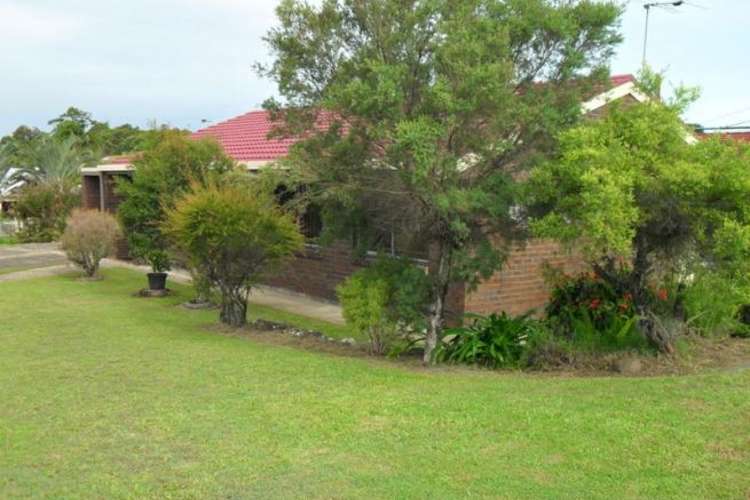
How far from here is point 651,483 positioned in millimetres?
4820

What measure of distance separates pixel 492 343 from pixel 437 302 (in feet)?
2.59

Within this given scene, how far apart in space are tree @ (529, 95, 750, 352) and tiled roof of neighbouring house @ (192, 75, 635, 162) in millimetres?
7942

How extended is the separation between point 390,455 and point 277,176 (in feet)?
14.7

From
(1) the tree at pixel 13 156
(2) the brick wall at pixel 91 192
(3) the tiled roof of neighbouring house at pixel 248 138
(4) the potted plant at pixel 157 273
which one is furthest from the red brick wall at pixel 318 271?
(1) the tree at pixel 13 156

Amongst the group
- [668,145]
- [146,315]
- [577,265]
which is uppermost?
[668,145]

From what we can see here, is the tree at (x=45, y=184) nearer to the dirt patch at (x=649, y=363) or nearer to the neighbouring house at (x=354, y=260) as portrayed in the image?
the neighbouring house at (x=354, y=260)

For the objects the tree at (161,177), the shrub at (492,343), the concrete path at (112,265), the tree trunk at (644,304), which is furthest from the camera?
the tree at (161,177)

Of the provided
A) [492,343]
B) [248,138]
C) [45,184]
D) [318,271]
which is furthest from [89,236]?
[45,184]

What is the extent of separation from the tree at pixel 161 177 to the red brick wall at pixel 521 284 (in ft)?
18.5

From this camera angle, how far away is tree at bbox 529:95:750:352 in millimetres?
7227

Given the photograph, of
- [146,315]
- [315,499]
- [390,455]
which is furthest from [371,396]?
[146,315]

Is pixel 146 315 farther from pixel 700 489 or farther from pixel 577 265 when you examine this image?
pixel 700 489

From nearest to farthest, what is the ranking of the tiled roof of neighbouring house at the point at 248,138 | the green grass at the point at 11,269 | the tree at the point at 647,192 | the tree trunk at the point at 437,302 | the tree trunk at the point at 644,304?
1. the tree at the point at 647,192
2. the tree trunk at the point at 644,304
3. the tree trunk at the point at 437,302
4. the tiled roof of neighbouring house at the point at 248,138
5. the green grass at the point at 11,269

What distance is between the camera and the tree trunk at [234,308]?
466 inches
